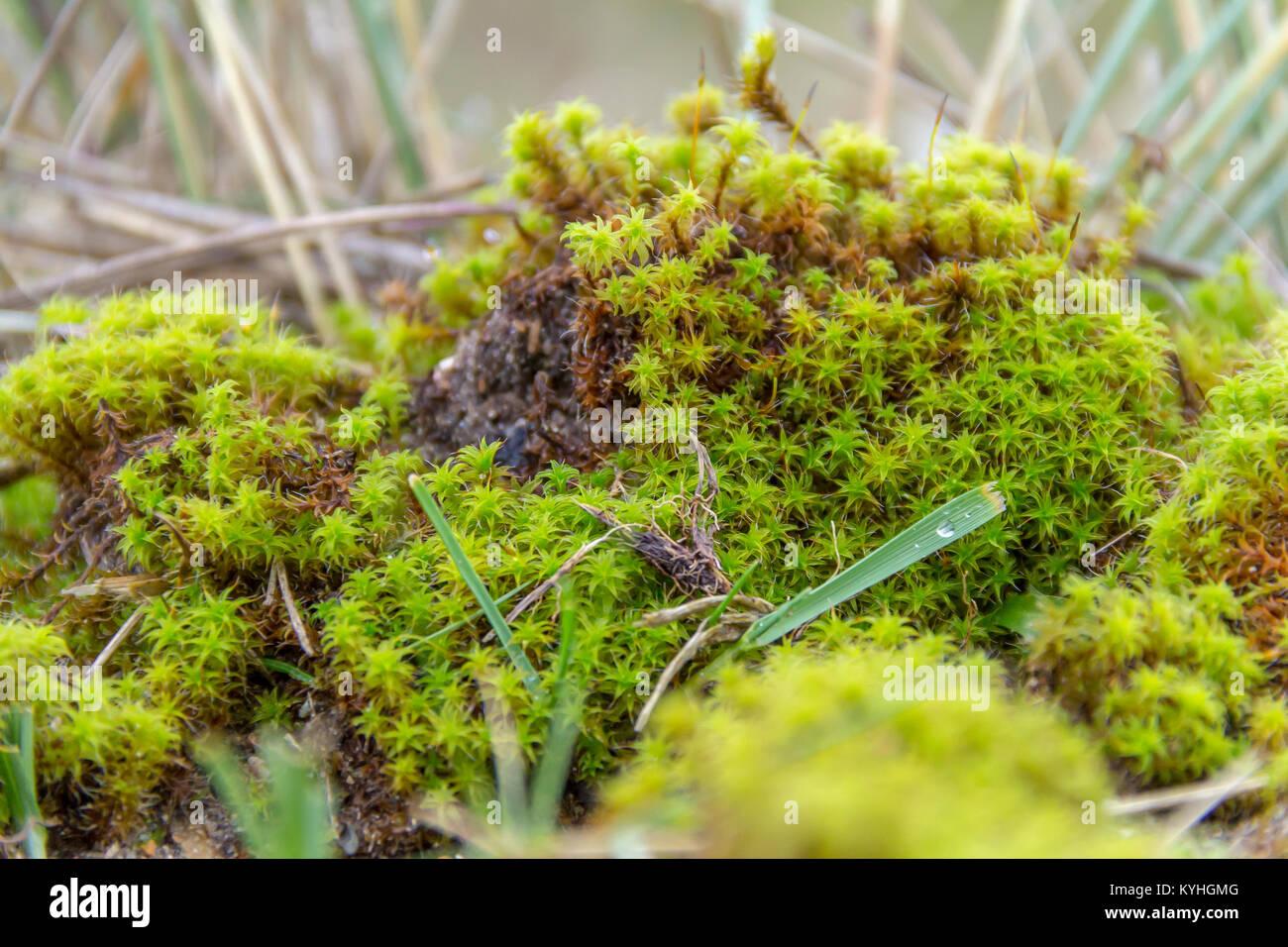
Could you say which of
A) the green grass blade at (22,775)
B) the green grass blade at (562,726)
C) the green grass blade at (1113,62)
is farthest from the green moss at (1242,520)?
the green grass blade at (22,775)

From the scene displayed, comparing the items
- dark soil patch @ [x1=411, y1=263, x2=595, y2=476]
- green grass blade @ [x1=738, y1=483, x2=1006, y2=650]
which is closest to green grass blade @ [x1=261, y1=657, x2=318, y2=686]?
dark soil patch @ [x1=411, y1=263, x2=595, y2=476]

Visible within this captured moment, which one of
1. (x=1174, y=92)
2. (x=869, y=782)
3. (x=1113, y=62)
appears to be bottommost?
(x=869, y=782)

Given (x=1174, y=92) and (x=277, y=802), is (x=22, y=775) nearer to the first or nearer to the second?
(x=277, y=802)

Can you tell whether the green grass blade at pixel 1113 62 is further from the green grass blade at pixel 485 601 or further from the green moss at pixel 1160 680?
the green grass blade at pixel 485 601

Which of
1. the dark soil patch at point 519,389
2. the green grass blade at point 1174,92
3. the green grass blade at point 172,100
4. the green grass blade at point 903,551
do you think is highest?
the green grass blade at point 172,100

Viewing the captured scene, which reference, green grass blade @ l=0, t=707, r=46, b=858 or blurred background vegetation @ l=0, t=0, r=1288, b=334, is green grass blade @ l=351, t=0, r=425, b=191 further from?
green grass blade @ l=0, t=707, r=46, b=858

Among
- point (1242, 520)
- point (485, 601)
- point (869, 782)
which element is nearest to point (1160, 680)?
point (1242, 520)
